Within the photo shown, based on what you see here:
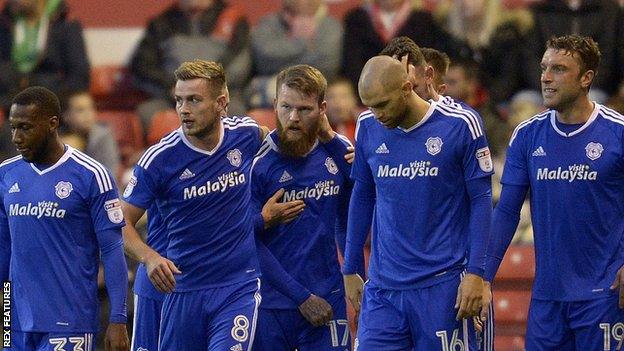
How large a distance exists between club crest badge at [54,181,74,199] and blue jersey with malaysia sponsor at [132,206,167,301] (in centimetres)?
81

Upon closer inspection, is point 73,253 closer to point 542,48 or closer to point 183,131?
point 183,131

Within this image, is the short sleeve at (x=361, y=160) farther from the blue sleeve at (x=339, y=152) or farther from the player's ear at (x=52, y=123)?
the player's ear at (x=52, y=123)

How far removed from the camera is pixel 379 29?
1485 centimetres

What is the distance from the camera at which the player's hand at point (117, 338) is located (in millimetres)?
9180

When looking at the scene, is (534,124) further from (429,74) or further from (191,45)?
(191,45)

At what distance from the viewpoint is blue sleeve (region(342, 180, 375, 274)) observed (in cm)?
948

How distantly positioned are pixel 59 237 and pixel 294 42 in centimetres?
631

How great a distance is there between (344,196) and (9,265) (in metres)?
2.21

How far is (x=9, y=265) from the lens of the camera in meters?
9.46

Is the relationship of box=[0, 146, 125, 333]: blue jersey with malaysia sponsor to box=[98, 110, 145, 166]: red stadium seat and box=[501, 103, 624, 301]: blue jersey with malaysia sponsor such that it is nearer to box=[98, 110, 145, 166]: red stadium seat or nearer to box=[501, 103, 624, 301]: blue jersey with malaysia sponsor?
box=[501, 103, 624, 301]: blue jersey with malaysia sponsor

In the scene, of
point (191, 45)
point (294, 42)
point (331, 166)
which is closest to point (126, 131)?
point (191, 45)

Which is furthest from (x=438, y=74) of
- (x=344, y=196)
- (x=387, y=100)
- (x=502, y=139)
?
(x=502, y=139)

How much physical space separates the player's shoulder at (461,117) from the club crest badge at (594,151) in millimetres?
679

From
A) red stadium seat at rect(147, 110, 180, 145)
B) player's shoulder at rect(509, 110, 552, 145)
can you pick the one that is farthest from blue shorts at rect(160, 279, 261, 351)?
red stadium seat at rect(147, 110, 180, 145)
